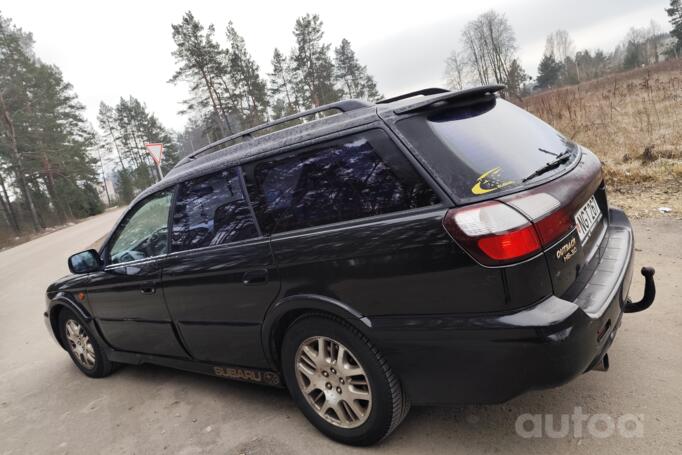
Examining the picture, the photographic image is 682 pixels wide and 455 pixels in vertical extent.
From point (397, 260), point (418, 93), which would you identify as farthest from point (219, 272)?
point (418, 93)

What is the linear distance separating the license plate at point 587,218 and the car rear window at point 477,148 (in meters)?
0.26

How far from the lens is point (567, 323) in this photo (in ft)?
6.23

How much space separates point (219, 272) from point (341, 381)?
3.39 feet

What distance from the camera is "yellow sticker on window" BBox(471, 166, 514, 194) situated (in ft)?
6.71

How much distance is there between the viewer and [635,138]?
945 cm

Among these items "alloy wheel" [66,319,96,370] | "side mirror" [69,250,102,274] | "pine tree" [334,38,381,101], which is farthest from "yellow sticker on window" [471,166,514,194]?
"pine tree" [334,38,381,101]

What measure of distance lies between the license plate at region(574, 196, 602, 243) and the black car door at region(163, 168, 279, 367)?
163 centimetres

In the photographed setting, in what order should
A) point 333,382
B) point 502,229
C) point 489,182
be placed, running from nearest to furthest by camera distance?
point 502,229, point 489,182, point 333,382

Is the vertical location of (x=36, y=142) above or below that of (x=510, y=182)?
above

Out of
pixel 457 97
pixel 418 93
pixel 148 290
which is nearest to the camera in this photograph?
pixel 457 97

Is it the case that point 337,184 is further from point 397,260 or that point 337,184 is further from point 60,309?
point 60,309

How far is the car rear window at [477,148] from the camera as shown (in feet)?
6.82

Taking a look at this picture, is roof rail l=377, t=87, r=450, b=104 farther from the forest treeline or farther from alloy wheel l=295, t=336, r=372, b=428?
the forest treeline

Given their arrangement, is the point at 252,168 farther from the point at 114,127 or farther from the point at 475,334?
the point at 114,127
